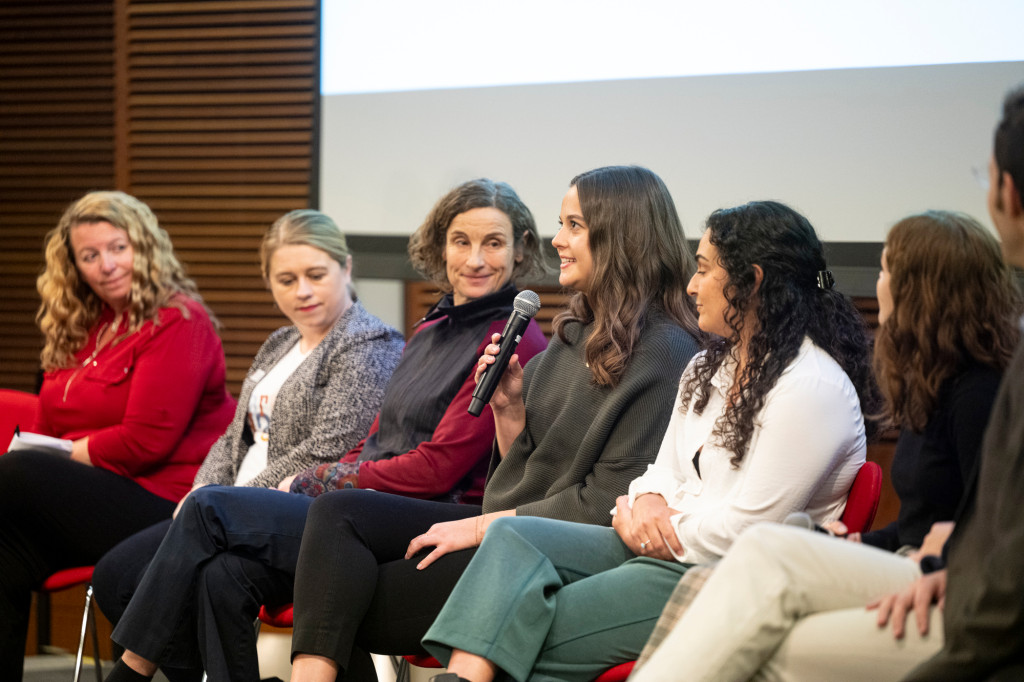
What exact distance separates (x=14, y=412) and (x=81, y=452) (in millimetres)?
350

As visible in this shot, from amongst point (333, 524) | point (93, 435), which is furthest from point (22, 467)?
point (333, 524)

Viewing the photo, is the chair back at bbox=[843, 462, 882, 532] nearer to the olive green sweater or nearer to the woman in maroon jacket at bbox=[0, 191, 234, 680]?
the olive green sweater

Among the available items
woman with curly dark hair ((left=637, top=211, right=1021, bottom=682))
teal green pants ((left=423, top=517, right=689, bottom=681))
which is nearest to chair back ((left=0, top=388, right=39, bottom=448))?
teal green pants ((left=423, top=517, right=689, bottom=681))

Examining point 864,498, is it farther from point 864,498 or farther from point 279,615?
point 279,615

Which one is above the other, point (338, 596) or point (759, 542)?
point (759, 542)

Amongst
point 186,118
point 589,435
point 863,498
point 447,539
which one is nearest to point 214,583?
point 447,539

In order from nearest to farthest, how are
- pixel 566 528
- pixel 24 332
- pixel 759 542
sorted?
pixel 759 542 → pixel 566 528 → pixel 24 332

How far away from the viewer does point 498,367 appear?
2.14 metres

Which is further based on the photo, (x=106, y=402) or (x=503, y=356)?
(x=106, y=402)

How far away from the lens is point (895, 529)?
183 cm

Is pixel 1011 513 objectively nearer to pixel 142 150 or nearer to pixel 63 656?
pixel 63 656

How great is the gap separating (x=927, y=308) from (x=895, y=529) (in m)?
0.42

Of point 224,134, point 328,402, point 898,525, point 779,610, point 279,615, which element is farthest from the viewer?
point 224,134

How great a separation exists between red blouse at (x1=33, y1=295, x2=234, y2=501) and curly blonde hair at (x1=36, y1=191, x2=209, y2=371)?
4 cm
